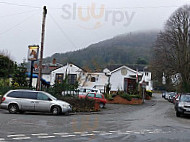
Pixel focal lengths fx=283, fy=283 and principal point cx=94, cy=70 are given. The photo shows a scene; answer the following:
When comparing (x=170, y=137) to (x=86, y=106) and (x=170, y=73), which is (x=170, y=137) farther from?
(x=170, y=73)

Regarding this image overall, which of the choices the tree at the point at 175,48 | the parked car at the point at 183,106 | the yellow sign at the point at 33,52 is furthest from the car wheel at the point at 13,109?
the tree at the point at 175,48

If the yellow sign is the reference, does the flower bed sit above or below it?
below

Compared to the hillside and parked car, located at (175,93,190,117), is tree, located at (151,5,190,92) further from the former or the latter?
parked car, located at (175,93,190,117)

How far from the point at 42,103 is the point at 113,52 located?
116 feet

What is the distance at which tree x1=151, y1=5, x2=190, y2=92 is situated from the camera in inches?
1724

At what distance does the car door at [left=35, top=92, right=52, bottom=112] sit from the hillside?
1695 cm

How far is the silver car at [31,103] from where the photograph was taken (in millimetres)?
18172

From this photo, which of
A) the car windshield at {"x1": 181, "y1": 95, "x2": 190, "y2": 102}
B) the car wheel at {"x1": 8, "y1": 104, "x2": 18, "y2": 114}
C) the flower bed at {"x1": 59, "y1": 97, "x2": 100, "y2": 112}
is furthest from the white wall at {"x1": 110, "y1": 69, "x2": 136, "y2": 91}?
the car wheel at {"x1": 8, "y1": 104, "x2": 18, "y2": 114}

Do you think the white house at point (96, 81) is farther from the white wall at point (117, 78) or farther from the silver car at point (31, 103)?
the silver car at point (31, 103)

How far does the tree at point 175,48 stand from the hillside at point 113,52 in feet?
7.31

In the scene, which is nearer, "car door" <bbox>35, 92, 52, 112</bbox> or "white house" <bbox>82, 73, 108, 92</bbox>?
"car door" <bbox>35, 92, 52, 112</bbox>

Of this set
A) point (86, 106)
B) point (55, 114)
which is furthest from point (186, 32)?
point (55, 114)

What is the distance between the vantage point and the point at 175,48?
146 ft

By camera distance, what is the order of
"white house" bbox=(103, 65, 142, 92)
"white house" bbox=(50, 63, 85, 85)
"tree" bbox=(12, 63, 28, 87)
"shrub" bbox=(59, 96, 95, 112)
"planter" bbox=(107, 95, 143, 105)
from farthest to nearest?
"white house" bbox=(103, 65, 142, 92) < "white house" bbox=(50, 63, 85, 85) < "planter" bbox=(107, 95, 143, 105) < "tree" bbox=(12, 63, 28, 87) < "shrub" bbox=(59, 96, 95, 112)
